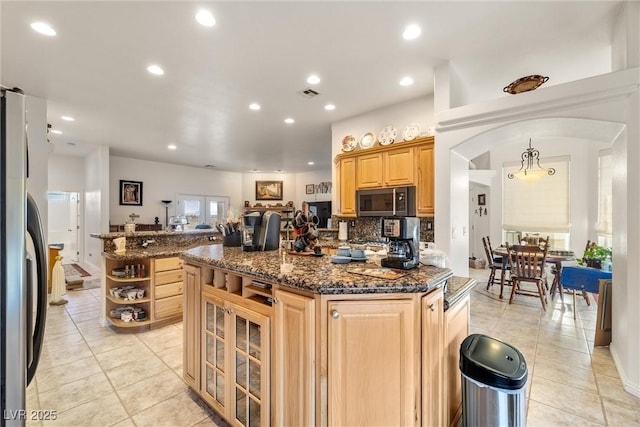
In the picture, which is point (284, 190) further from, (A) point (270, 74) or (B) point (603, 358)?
(B) point (603, 358)

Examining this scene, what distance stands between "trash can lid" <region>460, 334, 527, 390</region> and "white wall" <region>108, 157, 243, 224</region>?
816 cm

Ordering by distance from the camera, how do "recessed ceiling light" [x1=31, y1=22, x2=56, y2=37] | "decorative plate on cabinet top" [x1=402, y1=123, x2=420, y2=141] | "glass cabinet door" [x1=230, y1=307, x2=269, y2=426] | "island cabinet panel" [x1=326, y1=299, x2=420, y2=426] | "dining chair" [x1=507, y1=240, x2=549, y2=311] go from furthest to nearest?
"dining chair" [x1=507, y1=240, x2=549, y2=311]
"decorative plate on cabinet top" [x1=402, y1=123, x2=420, y2=141]
"recessed ceiling light" [x1=31, y1=22, x2=56, y2=37]
"glass cabinet door" [x1=230, y1=307, x2=269, y2=426]
"island cabinet panel" [x1=326, y1=299, x2=420, y2=426]

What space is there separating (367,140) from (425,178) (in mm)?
1145

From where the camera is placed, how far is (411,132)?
3678 mm

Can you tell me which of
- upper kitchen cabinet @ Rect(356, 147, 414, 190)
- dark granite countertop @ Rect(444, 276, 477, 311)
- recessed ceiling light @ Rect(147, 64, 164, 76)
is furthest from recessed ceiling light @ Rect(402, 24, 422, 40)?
recessed ceiling light @ Rect(147, 64, 164, 76)

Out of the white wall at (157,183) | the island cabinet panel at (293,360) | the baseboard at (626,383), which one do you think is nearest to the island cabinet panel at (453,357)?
the island cabinet panel at (293,360)

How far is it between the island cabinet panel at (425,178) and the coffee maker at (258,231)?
2.05m

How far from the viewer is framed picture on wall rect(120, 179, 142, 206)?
23.5 ft

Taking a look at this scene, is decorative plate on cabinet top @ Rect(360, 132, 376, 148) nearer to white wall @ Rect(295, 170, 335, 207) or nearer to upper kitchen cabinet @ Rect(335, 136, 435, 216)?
upper kitchen cabinet @ Rect(335, 136, 435, 216)

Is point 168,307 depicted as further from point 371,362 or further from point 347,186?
point 371,362

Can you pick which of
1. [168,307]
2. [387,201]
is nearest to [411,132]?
[387,201]

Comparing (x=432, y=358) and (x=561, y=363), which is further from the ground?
(x=432, y=358)

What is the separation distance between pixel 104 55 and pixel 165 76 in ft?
1.82

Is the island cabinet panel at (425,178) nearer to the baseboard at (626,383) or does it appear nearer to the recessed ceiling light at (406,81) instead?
the recessed ceiling light at (406,81)
